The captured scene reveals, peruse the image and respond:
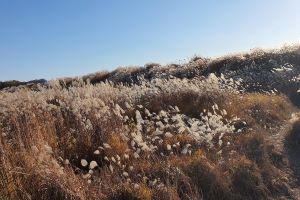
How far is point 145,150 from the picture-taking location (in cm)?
698

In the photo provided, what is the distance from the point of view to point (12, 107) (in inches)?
307

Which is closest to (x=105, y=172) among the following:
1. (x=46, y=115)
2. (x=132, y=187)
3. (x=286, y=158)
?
(x=132, y=187)

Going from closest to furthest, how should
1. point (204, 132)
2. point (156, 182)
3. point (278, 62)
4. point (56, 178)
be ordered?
point (56, 178) → point (156, 182) → point (204, 132) → point (278, 62)

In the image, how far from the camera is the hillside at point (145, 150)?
5660 mm

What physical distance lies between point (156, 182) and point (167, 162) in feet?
2.37

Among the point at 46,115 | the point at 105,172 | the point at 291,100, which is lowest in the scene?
the point at 291,100

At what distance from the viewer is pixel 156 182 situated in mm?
6137

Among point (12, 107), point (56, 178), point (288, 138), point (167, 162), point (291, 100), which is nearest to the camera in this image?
point (56, 178)

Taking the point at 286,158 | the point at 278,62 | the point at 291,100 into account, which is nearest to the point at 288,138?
the point at 286,158

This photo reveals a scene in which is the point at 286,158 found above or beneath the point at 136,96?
beneath

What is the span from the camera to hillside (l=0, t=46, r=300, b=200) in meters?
5.66

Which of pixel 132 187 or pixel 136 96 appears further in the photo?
pixel 136 96

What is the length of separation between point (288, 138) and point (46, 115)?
4.61m

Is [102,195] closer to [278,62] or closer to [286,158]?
[286,158]
